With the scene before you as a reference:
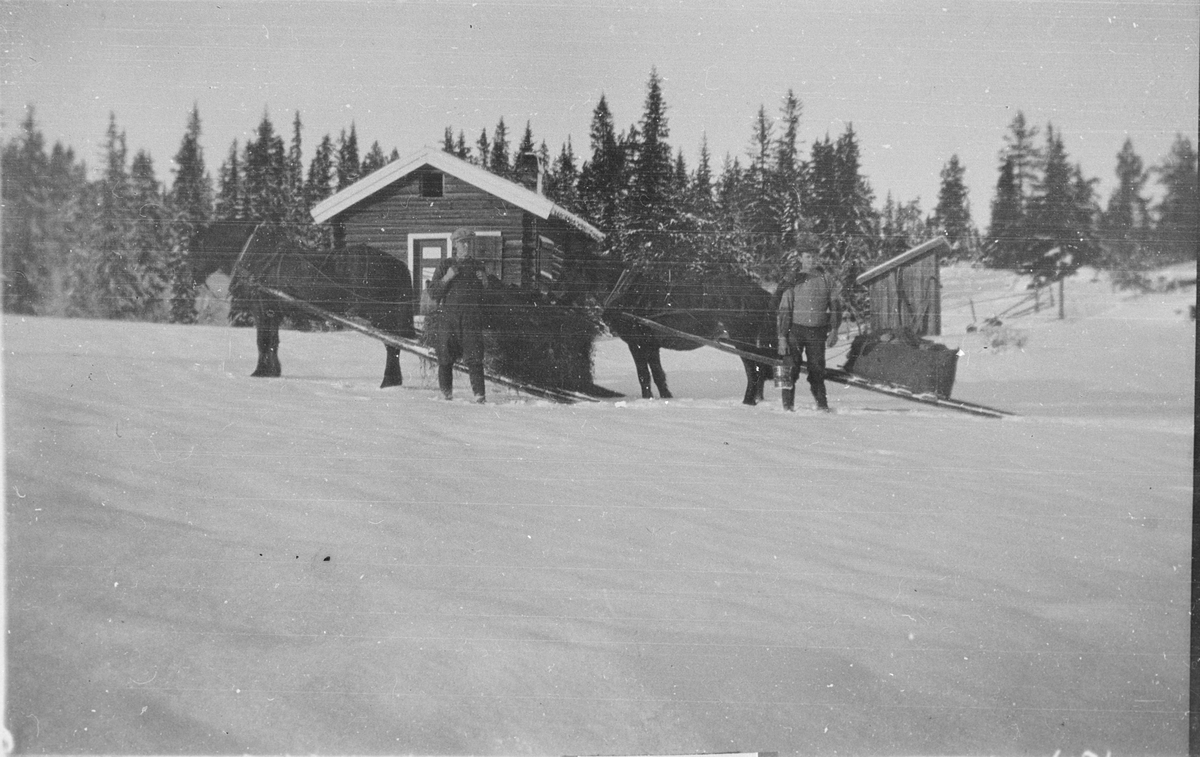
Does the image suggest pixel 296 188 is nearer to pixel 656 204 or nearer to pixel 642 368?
pixel 656 204

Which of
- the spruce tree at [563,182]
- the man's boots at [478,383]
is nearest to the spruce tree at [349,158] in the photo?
the spruce tree at [563,182]

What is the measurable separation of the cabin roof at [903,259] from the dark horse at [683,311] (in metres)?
0.38

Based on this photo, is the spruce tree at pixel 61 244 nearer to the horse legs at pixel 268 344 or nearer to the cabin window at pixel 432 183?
the horse legs at pixel 268 344

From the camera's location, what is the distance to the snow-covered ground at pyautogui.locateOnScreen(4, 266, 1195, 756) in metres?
2.40

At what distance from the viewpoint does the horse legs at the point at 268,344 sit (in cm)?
268

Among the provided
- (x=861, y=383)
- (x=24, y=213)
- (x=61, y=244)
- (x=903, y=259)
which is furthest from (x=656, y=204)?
(x=24, y=213)

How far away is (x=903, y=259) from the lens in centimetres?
262

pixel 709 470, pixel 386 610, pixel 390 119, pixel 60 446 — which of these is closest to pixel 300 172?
pixel 390 119

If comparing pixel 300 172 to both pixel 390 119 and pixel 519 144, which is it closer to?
pixel 390 119

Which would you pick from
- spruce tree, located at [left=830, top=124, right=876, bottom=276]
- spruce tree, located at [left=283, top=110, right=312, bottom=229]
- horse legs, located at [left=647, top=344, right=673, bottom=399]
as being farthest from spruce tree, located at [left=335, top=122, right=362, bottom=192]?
spruce tree, located at [left=830, top=124, right=876, bottom=276]

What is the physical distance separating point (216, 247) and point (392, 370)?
0.84 m

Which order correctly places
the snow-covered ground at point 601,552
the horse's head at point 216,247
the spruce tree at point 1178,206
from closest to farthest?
1. the snow-covered ground at point 601,552
2. the spruce tree at point 1178,206
3. the horse's head at point 216,247

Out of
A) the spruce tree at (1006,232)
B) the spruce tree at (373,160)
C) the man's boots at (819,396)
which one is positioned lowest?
the man's boots at (819,396)

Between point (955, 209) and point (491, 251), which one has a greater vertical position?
point (955, 209)
